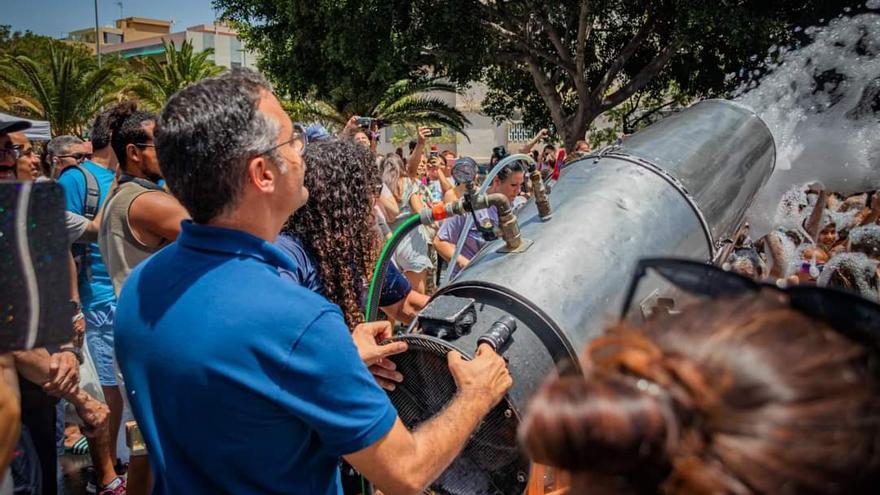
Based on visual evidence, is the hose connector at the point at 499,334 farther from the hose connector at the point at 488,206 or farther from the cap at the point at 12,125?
the cap at the point at 12,125

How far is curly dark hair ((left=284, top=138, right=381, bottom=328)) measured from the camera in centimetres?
238

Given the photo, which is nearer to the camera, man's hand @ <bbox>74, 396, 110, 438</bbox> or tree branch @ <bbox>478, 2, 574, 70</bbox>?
man's hand @ <bbox>74, 396, 110, 438</bbox>

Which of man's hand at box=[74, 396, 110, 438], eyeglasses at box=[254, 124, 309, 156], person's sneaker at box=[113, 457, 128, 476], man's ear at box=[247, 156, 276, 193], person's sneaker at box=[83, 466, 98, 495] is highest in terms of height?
eyeglasses at box=[254, 124, 309, 156]

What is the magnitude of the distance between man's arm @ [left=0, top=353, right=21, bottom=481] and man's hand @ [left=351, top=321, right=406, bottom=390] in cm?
90

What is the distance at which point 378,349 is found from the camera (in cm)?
203

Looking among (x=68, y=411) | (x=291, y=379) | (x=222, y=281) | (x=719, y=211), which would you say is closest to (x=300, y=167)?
(x=222, y=281)

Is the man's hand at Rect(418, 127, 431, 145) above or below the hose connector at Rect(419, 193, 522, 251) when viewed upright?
below

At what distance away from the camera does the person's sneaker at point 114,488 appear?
12.1 feet

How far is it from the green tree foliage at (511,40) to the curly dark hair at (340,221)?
36.2ft

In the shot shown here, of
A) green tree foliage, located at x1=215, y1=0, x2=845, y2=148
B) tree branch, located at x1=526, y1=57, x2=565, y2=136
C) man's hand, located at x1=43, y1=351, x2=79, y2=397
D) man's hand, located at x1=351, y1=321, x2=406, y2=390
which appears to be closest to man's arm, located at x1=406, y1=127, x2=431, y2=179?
man's hand, located at x1=43, y1=351, x2=79, y2=397

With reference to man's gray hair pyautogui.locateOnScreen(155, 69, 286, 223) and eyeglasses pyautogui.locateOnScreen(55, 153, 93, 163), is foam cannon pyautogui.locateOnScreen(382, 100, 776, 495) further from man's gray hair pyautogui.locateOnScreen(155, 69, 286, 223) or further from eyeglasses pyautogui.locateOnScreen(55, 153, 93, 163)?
eyeglasses pyautogui.locateOnScreen(55, 153, 93, 163)

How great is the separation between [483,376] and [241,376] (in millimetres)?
715

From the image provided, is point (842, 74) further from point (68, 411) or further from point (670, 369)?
point (68, 411)

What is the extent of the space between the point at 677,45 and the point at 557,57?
8.80ft
